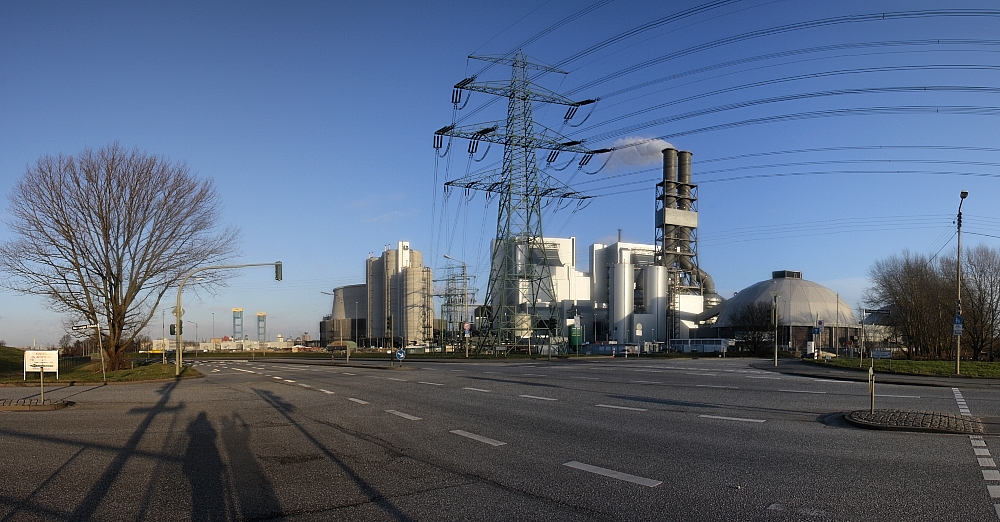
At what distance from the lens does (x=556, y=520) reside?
652 cm

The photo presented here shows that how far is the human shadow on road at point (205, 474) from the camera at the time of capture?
712cm

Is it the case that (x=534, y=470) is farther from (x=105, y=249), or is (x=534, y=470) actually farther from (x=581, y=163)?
(x=581, y=163)

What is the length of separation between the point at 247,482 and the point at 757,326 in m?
84.2

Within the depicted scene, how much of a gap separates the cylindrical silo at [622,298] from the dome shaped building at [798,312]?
1477 centimetres

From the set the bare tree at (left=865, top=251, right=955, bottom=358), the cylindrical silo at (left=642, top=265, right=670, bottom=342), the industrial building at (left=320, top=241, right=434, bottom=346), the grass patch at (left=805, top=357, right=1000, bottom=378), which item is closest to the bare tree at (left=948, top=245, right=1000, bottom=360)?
the bare tree at (left=865, top=251, right=955, bottom=358)

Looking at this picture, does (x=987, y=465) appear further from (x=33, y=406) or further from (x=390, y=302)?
(x=390, y=302)

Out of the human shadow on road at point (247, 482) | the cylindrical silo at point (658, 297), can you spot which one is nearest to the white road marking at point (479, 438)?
the human shadow on road at point (247, 482)

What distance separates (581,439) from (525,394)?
8.98 meters

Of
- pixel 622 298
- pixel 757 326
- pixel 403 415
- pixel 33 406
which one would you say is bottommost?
pixel 757 326

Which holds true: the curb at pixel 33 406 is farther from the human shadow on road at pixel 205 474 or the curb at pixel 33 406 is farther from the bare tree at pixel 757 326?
the bare tree at pixel 757 326

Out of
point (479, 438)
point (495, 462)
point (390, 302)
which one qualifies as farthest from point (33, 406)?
point (390, 302)

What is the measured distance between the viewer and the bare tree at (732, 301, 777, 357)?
267ft

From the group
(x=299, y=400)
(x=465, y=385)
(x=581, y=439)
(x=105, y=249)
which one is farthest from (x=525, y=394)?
(x=105, y=249)

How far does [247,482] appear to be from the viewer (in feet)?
27.9
